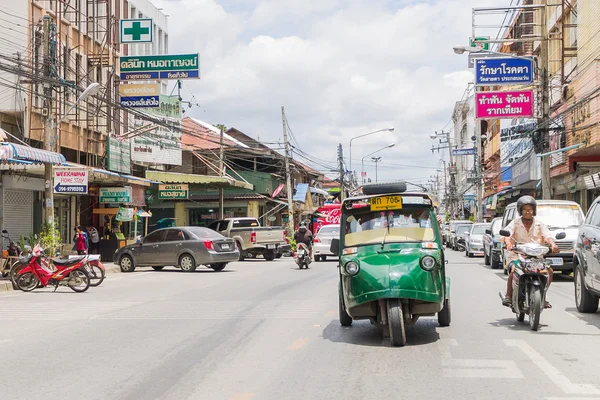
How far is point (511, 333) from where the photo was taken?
10.7 m

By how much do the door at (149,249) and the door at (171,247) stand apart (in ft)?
0.62

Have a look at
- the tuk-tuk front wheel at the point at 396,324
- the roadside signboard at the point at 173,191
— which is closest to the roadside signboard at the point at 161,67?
the roadside signboard at the point at 173,191

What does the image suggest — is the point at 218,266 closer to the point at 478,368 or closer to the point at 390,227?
the point at 390,227

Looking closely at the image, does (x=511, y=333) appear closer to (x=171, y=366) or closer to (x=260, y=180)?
(x=171, y=366)

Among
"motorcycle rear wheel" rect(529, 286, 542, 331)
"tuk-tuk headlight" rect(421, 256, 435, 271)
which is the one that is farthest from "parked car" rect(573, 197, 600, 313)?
"tuk-tuk headlight" rect(421, 256, 435, 271)

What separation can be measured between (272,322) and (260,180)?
45.4 metres

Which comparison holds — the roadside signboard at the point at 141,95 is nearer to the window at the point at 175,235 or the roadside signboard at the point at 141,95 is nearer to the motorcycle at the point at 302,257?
the window at the point at 175,235

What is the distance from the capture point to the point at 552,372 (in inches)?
311

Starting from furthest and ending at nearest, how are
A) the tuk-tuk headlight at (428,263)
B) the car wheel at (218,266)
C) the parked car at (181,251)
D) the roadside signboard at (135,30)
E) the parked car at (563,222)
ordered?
the roadside signboard at (135,30), the car wheel at (218,266), the parked car at (181,251), the parked car at (563,222), the tuk-tuk headlight at (428,263)

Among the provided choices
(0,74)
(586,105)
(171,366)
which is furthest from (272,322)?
(586,105)

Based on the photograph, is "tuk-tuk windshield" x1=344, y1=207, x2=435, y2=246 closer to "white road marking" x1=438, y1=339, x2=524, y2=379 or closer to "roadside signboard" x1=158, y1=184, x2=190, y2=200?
"white road marking" x1=438, y1=339, x2=524, y2=379

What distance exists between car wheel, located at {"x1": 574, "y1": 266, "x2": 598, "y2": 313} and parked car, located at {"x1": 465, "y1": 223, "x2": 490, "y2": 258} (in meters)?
23.4

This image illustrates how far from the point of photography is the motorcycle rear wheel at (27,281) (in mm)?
19641

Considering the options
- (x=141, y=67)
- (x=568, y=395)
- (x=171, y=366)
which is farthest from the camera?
(x=141, y=67)
